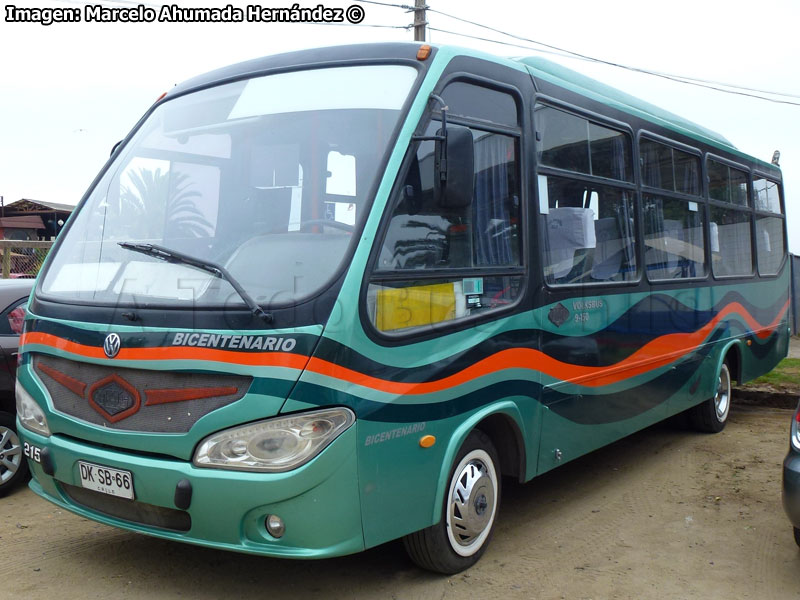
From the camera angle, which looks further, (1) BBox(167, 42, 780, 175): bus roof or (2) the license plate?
(1) BBox(167, 42, 780, 175): bus roof

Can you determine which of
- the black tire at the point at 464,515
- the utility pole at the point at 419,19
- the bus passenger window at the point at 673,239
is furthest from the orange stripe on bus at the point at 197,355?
the utility pole at the point at 419,19

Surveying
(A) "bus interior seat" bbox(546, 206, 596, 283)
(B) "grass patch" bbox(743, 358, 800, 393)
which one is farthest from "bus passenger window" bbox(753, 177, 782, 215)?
(A) "bus interior seat" bbox(546, 206, 596, 283)

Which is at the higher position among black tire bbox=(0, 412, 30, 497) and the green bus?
the green bus

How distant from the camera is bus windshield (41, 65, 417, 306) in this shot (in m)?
3.99

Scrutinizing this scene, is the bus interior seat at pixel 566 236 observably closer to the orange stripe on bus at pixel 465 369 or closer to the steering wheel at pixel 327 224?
the orange stripe on bus at pixel 465 369

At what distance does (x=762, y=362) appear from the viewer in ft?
31.7

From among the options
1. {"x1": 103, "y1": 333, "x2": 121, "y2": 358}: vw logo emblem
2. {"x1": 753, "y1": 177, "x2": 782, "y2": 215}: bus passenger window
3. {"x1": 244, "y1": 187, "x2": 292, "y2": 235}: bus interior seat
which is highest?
{"x1": 753, "y1": 177, "x2": 782, "y2": 215}: bus passenger window

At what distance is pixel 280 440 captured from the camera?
3.66 m

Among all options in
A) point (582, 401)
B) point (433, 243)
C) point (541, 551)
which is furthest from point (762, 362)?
point (433, 243)

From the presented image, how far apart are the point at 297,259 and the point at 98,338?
1078mm

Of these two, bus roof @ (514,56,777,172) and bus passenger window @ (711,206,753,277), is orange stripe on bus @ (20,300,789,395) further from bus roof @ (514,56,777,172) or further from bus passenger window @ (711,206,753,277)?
bus roof @ (514,56,777,172)

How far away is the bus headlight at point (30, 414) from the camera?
4.38 meters

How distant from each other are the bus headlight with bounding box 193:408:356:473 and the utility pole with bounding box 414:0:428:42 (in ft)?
49.0

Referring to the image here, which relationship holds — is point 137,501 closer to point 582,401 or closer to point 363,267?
point 363,267
